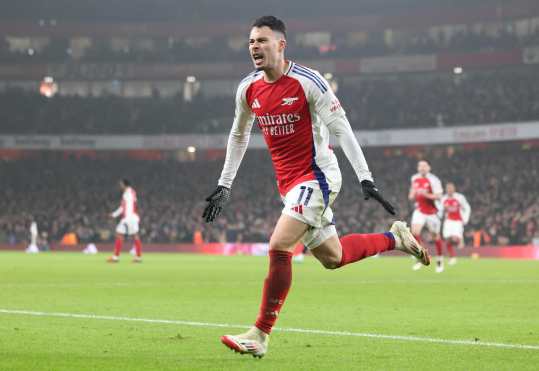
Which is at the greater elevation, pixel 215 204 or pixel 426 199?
pixel 215 204

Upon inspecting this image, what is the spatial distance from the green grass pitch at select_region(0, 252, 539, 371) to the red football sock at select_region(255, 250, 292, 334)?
33 cm

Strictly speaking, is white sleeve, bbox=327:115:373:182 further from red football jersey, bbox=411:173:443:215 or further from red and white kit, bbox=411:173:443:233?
red and white kit, bbox=411:173:443:233

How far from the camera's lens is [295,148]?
7.77 m

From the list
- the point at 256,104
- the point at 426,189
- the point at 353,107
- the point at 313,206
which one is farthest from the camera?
the point at 353,107

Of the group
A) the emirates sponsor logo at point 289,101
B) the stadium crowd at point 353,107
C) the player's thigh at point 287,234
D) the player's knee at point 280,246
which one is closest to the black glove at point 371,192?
the player's thigh at point 287,234

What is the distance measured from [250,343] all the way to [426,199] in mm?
16289

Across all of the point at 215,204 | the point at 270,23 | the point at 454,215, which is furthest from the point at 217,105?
the point at 270,23

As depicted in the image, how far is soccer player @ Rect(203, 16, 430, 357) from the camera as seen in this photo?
7414 mm

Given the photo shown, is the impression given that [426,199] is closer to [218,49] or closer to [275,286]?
[275,286]

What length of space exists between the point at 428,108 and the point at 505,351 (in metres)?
50.1

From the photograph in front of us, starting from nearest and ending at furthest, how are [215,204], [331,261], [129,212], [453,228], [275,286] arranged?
[275,286]
[331,261]
[215,204]
[453,228]
[129,212]

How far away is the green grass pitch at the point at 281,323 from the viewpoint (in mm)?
6875

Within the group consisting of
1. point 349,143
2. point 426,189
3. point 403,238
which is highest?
point 349,143

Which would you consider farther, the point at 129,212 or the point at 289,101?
the point at 129,212
